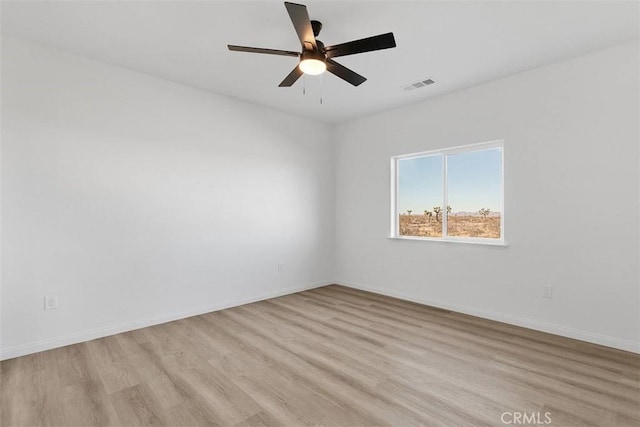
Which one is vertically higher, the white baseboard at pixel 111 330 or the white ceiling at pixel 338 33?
the white ceiling at pixel 338 33

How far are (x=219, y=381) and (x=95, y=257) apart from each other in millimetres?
1872

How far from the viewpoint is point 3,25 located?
2596 mm

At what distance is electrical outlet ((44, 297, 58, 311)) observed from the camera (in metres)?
2.87

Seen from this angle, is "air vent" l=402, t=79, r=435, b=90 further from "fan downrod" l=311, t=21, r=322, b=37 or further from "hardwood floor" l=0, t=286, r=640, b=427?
"hardwood floor" l=0, t=286, r=640, b=427

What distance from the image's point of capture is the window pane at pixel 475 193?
12.3ft

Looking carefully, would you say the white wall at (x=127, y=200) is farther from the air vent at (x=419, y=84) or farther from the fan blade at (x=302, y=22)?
the fan blade at (x=302, y=22)

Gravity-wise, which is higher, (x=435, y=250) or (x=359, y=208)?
(x=359, y=208)

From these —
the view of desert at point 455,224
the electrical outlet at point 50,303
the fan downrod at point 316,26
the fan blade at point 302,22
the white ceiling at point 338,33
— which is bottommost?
the electrical outlet at point 50,303

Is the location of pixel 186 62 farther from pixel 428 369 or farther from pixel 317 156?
pixel 428 369

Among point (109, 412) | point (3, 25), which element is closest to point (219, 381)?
point (109, 412)

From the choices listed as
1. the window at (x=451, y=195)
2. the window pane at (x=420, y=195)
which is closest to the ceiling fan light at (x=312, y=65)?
the window at (x=451, y=195)

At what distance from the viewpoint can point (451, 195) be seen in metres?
4.19
